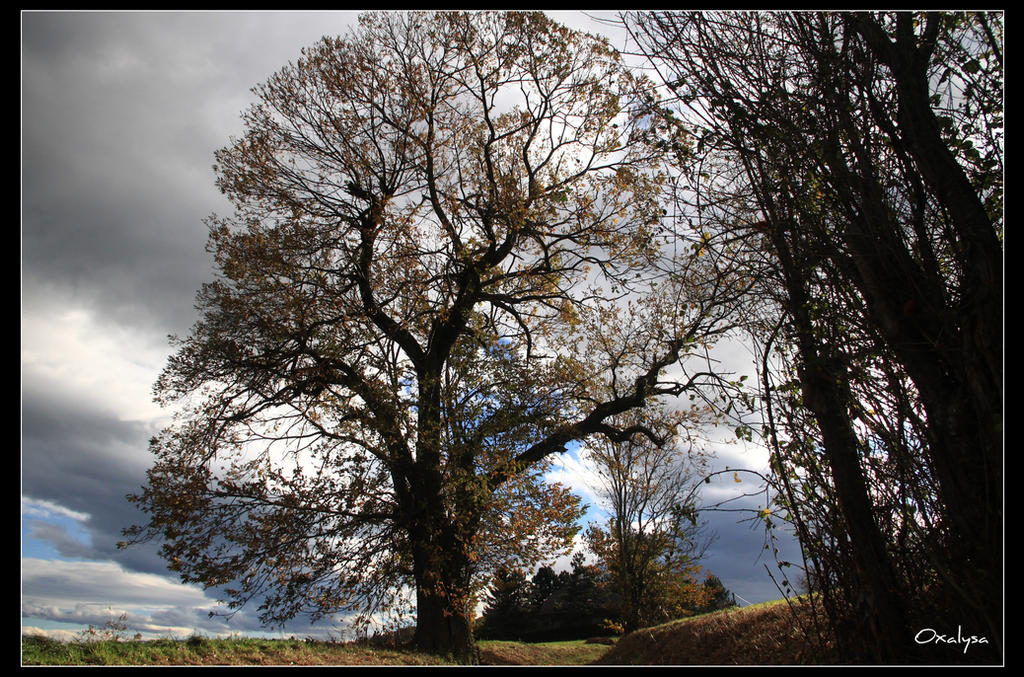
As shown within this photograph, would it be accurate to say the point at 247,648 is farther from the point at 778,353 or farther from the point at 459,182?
the point at 459,182

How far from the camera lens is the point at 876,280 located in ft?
9.55

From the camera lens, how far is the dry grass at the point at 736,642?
4441 millimetres

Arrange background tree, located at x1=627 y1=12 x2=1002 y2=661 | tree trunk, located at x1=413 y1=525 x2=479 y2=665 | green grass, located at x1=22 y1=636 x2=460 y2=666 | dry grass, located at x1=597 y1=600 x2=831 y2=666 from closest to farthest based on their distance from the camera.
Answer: background tree, located at x1=627 y1=12 x2=1002 y2=661
dry grass, located at x1=597 y1=600 x2=831 y2=666
green grass, located at x1=22 y1=636 x2=460 y2=666
tree trunk, located at x1=413 y1=525 x2=479 y2=665

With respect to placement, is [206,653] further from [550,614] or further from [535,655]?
[550,614]

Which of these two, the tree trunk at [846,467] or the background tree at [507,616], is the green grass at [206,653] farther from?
the background tree at [507,616]

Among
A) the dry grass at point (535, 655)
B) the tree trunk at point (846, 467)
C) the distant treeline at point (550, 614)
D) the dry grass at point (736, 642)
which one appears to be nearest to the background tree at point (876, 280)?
the tree trunk at point (846, 467)

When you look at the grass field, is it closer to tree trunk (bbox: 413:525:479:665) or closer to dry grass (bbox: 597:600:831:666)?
dry grass (bbox: 597:600:831:666)

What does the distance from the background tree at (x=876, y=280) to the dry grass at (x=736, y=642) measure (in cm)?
88

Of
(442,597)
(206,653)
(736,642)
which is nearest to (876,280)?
(736,642)

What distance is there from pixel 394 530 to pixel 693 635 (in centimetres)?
512

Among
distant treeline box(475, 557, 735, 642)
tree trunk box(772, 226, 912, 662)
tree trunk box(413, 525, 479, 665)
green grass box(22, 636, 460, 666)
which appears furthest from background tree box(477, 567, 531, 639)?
tree trunk box(772, 226, 912, 662)

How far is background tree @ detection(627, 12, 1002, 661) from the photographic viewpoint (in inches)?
101

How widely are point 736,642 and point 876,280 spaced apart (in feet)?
16.9

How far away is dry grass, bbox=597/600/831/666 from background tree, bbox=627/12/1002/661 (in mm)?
878
